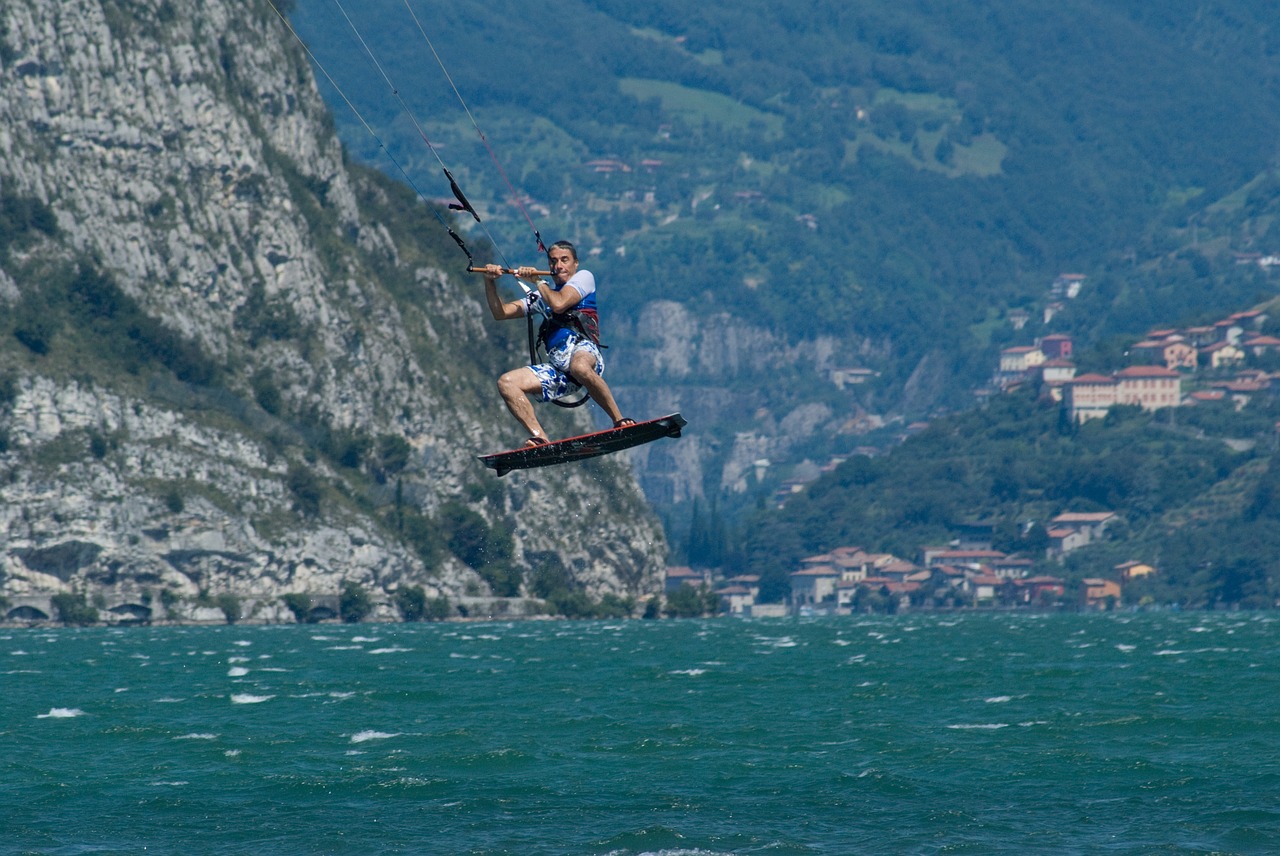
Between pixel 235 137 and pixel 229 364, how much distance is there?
1710cm

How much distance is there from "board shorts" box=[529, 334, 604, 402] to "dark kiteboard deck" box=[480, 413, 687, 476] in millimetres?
744

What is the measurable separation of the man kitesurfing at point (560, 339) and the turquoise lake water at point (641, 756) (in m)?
9.41

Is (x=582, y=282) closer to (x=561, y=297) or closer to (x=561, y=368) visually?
(x=561, y=297)

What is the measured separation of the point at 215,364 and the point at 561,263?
431 ft

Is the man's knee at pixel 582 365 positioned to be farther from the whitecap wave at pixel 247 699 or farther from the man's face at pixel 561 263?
the whitecap wave at pixel 247 699

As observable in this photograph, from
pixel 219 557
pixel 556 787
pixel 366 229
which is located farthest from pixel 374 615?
pixel 556 787

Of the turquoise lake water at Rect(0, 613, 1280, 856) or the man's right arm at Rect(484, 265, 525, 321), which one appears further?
the turquoise lake water at Rect(0, 613, 1280, 856)

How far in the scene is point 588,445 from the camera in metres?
33.3

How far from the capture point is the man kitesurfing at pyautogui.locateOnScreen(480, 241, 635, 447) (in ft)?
107

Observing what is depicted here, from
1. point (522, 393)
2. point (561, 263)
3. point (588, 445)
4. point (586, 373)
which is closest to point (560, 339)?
point (586, 373)

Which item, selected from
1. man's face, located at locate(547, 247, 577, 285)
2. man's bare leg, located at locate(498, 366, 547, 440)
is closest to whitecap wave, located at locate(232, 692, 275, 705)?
man's bare leg, located at locate(498, 366, 547, 440)

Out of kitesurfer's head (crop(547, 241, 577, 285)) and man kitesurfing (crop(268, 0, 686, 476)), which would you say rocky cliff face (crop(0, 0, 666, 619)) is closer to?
man kitesurfing (crop(268, 0, 686, 476))

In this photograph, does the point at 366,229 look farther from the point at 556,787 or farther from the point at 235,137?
the point at 556,787

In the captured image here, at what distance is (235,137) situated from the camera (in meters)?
168
